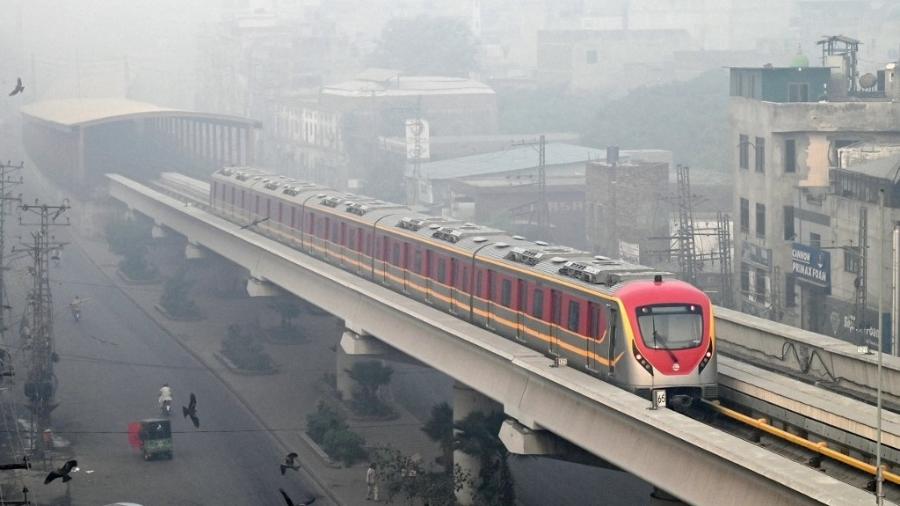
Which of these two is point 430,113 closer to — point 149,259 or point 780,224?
point 149,259

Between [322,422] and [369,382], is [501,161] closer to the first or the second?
[369,382]

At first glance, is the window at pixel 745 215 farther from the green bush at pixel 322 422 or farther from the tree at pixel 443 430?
the tree at pixel 443 430

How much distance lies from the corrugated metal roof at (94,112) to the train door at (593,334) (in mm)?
86763

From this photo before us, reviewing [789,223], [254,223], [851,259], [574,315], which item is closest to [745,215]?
[789,223]

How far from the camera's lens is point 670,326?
35.2 metres

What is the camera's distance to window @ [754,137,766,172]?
76938 millimetres

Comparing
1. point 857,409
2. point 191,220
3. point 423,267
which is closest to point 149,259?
point 191,220

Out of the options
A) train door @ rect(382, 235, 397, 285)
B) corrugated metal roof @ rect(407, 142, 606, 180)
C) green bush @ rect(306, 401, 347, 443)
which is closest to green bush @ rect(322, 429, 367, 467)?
green bush @ rect(306, 401, 347, 443)

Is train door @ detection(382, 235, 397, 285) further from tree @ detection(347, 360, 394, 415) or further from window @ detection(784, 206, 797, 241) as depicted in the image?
window @ detection(784, 206, 797, 241)

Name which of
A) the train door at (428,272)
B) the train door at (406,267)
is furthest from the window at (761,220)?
the train door at (428,272)

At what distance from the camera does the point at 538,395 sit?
38906 millimetres

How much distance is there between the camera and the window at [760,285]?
77031 mm

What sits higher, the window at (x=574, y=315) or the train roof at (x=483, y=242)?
the train roof at (x=483, y=242)

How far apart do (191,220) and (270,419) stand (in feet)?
98.2
